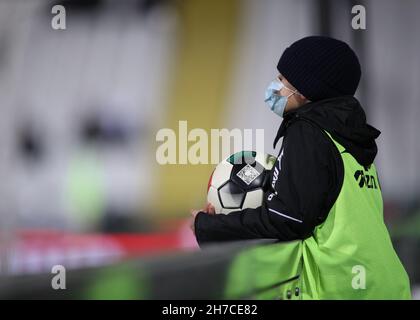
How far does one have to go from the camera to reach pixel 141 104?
15.5 ft

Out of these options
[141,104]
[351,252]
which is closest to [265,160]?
[351,252]

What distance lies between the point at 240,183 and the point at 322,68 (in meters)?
0.38

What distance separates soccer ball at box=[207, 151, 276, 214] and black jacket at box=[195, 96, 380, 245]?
0.65 feet

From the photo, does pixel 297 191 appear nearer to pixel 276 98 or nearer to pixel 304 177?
pixel 304 177

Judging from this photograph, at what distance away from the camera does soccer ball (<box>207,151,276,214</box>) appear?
69.6 inches

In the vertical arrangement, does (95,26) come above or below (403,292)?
above

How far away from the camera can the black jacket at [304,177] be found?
1.46 meters

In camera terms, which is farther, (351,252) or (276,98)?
(276,98)

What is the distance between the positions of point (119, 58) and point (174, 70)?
42 centimetres

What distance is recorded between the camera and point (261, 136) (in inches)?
170

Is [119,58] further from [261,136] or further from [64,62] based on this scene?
[261,136]
